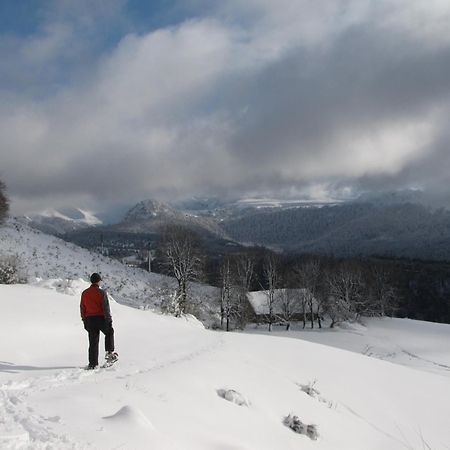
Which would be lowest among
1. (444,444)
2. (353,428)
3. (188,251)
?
(444,444)

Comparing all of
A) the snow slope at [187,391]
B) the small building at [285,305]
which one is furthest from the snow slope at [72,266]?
the small building at [285,305]

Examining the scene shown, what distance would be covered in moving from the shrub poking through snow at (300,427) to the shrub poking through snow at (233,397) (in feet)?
3.17

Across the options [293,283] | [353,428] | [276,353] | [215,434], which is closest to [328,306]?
[293,283]

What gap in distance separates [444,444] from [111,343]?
8964 mm

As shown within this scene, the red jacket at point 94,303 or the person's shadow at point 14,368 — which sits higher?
the red jacket at point 94,303

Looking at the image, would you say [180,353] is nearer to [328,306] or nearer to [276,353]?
[276,353]

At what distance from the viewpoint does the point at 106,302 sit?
10.7m

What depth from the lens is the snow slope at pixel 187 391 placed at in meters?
6.06

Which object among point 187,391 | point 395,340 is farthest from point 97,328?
point 395,340

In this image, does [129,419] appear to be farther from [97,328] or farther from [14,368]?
[14,368]

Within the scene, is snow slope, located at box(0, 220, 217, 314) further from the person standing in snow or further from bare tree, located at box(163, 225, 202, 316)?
the person standing in snow

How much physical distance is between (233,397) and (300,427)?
1543 millimetres

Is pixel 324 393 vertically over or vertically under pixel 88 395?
under

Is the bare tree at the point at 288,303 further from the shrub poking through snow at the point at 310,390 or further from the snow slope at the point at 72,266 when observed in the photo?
the shrub poking through snow at the point at 310,390
